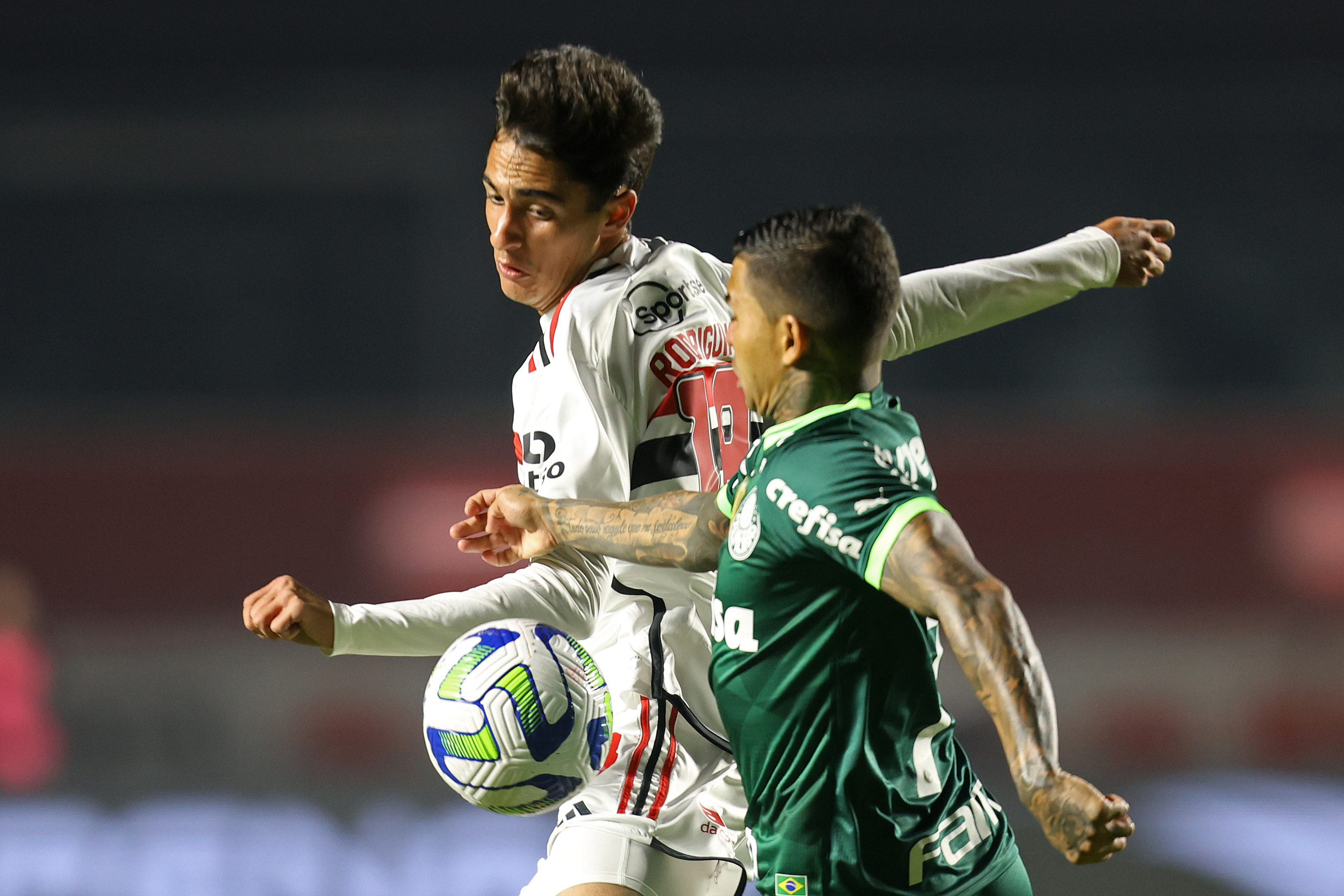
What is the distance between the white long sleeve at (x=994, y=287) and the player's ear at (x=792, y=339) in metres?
0.73

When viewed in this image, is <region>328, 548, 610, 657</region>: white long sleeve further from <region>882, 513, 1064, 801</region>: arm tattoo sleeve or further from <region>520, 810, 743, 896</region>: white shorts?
<region>882, 513, 1064, 801</region>: arm tattoo sleeve

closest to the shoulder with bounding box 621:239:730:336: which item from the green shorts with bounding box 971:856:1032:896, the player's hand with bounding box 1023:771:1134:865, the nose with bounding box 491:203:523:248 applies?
the nose with bounding box 491:203:523:248

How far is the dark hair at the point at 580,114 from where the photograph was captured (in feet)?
8.48

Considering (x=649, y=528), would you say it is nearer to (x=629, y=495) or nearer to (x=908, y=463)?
(x=629, y=495)

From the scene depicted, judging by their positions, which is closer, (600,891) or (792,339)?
(792,339)

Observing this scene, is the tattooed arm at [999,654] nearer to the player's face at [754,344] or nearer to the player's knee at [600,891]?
the player's face at [754,344]

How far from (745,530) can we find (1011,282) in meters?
1.13

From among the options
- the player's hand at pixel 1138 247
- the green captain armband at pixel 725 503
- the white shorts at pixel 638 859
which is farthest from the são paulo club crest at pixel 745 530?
the player's hand at pixel 1138 247

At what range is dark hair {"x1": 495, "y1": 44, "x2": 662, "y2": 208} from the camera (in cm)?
259

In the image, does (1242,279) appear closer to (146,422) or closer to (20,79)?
(146,422)

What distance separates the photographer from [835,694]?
1933 mm

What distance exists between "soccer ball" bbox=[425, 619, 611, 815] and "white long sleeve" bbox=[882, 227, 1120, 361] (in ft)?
3.04

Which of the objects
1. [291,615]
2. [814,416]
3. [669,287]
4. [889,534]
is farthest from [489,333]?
[889,534]

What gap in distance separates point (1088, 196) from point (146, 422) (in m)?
8.36
